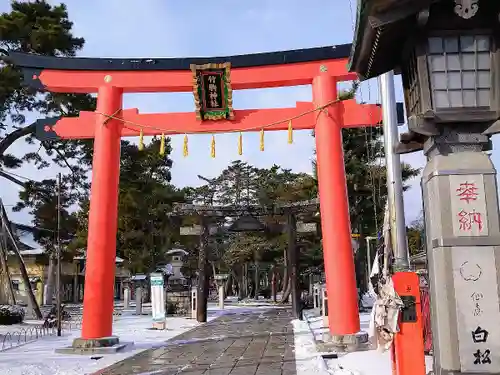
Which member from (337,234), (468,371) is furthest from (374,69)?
(337,234)

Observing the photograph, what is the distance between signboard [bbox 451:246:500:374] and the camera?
180 inches

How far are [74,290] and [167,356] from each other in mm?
32553

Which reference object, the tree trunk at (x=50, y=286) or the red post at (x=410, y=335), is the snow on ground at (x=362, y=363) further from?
the tree trunk at (x=50, y=286)

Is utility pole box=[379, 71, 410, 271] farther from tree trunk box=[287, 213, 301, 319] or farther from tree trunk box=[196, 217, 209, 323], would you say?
tree trunk box=[196, 217, 209, 323]

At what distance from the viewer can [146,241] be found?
3338 cm

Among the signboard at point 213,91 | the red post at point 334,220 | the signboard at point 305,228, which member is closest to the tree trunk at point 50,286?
the signboard at point 305,228

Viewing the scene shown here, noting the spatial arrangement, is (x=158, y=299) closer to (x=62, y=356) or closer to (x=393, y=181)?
(x=62, y=356)

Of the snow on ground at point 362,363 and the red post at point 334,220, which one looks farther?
the red post at point 334,220

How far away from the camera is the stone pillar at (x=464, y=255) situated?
461cm

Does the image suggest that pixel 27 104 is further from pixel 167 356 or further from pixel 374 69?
pixel 374 69

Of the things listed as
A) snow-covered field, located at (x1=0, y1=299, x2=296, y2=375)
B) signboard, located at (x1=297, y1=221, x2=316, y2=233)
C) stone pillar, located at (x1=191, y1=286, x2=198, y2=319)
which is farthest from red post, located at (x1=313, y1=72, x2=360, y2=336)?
stone pillar, located at (x1=191, y1=286, x2=198, y2=319)

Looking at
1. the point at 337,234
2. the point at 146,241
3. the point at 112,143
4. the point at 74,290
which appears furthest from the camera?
the point at 74,290

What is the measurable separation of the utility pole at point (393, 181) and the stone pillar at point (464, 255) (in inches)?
79.2

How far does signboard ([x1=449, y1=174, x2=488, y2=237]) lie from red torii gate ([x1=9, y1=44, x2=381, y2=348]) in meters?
6.08
